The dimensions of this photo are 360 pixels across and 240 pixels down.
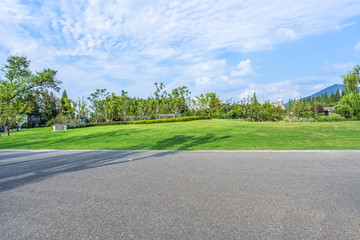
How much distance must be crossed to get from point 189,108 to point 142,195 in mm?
39401

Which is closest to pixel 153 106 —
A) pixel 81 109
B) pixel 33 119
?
pixel 81 109

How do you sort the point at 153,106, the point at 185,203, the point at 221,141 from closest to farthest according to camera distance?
the point at 185,203 → the point at 221,141 → the point at 153,106

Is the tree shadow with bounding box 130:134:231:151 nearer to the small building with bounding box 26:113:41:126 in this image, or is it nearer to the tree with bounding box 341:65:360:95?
the tree with bounding box 341:65:360:95

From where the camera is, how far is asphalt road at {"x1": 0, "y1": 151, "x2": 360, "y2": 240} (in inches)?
88.9

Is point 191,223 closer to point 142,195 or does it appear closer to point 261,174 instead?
point 142,195

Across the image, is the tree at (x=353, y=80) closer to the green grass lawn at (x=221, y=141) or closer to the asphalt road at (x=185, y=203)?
the green grass lawn at (x=221, y=141)

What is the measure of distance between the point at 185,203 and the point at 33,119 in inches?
1962

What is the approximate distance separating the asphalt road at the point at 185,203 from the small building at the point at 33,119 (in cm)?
4418

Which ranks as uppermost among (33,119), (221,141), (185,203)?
(33,119)

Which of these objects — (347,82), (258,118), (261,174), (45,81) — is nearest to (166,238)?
(261,174)

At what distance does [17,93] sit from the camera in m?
14.1

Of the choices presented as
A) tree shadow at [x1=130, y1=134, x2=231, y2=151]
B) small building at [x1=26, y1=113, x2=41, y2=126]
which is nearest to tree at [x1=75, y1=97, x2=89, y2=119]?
small building at [x1=26, y1=113, x2=41, y2=126]

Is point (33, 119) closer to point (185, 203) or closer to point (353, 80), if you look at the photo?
point (185, 203)

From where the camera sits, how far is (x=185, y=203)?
2.97m
